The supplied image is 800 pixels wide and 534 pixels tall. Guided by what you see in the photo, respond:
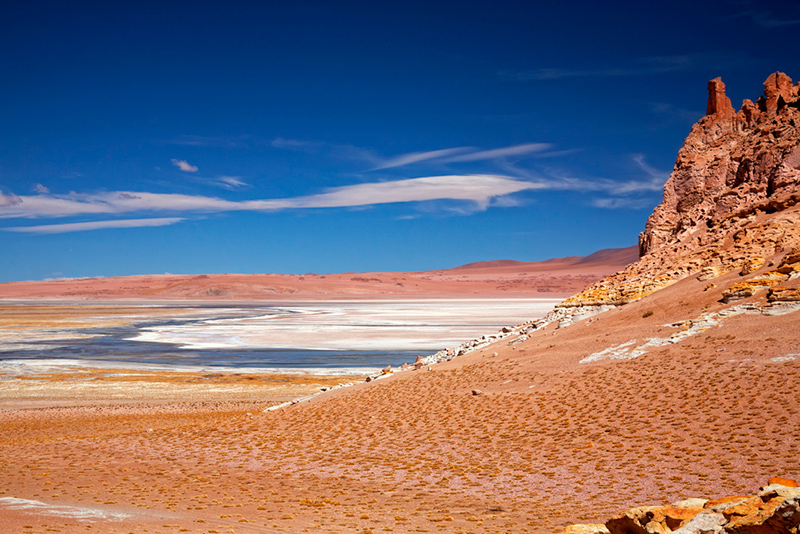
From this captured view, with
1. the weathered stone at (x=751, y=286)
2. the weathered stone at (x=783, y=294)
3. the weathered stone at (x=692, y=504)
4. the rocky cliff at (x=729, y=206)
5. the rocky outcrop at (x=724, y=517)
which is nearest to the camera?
the rocky outcrop at (x=724, y=517)

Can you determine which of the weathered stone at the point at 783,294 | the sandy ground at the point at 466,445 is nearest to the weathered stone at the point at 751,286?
the sandy ground at the point at 466,445

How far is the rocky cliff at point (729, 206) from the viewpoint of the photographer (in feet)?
68.4

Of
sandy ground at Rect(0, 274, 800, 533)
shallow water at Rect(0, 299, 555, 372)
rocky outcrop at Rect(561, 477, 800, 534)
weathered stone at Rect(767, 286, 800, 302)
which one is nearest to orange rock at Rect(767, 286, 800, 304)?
weathered stone at Rect(767, 286, 800, 302)

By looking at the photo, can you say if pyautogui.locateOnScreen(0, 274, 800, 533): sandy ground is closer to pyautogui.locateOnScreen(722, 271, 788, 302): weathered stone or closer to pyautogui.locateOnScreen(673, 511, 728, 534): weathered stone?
pyautogui.locateOnScreen(722, 271, 788, 302): weathered stone

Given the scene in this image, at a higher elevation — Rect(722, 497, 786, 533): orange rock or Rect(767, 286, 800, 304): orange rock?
Rect(767, 286, 800, 304): orange rock

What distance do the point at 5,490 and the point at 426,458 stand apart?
25.9 feet

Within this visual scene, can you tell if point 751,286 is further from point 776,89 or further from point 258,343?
point 258,343

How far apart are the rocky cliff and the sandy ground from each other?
199cm

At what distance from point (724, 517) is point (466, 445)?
8.80m

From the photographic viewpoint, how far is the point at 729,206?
83.3ft

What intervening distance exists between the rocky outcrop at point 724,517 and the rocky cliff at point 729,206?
1427 cm

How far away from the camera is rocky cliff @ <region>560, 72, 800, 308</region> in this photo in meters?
20.9

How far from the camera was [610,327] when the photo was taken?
20734mm

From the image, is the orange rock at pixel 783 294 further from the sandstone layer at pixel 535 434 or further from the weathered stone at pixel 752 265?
the weathered stone at pixel 752 265
